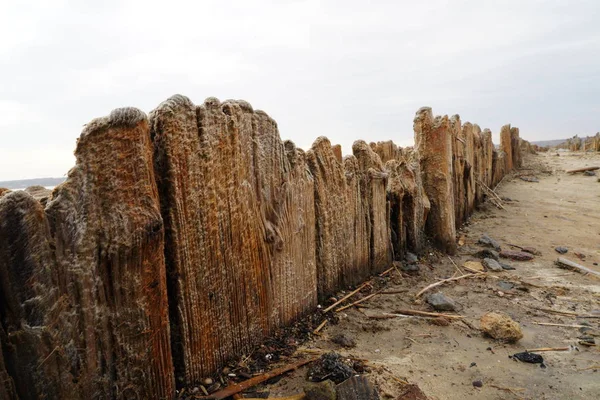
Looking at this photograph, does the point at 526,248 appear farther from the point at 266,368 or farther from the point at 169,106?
the point at 169,106

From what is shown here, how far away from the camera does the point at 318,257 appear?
3506 millimetres

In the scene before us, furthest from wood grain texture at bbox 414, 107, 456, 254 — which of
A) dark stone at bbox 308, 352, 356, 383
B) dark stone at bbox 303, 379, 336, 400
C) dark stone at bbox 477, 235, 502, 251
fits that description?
dark stone at bbox 303, 379, 336, 400

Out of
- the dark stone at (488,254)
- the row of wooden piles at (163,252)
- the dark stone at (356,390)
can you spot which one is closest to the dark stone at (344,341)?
the row of wooden piles at (163,252)

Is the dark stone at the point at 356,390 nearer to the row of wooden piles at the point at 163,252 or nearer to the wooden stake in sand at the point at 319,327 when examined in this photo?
the row of wooden piles at the point at 163,252

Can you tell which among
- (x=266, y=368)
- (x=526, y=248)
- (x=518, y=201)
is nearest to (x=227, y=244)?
(x=266, y=368)

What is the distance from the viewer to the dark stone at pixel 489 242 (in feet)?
18.2

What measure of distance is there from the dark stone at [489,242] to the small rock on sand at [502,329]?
2.51 meters

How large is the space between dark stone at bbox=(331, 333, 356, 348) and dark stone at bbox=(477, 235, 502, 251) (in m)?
3.42

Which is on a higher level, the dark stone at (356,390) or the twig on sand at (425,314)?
the dark stone at (356,390)

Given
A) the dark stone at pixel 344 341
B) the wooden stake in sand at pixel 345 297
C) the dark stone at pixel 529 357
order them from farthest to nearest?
the wooden stake in sand at pixel 345 297
the dark stone at pixel 344 341
the dark stone at pixel 529 357

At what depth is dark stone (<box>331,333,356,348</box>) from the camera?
2.96 metres

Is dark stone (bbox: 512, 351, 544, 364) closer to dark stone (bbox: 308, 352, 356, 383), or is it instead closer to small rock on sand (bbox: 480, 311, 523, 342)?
small rock on sand (bbox: 480, 311, 523, 342)

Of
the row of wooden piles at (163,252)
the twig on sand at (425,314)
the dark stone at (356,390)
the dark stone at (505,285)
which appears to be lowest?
the dark stone at (505,285)

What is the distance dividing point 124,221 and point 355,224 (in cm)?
256
